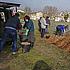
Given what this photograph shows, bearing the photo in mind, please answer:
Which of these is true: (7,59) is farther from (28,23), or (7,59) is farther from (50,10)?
(50,10)

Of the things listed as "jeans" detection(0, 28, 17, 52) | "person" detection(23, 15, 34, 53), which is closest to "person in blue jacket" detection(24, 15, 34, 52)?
"person" detection(23, 15, 34, 53)

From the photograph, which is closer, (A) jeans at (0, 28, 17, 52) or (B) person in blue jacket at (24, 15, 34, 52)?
(A) jeans at (0, 28, 17, 52)

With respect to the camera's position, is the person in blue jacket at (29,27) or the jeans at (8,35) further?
the person in blue jacket at (29,27)

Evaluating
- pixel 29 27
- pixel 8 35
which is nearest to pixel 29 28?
pixel 29 27

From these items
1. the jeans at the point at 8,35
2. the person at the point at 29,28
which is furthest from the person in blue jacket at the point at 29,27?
the jeans at the point at 8,35

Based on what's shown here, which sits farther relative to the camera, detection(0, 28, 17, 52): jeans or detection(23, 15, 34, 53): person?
detection(23, 15, 34, 53): person

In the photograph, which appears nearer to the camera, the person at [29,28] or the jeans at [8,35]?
the jeans at [8,35]

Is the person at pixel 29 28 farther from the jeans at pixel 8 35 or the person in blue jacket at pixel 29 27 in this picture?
the jeans at pixel 8 35

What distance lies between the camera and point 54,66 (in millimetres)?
10141

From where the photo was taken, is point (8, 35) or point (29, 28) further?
point (29, 28)

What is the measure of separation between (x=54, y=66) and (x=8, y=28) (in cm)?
276

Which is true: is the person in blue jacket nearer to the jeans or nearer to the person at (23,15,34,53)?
the person at (23,15,34,53)

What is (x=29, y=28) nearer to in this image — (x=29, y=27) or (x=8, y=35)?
(x=29, y=27)

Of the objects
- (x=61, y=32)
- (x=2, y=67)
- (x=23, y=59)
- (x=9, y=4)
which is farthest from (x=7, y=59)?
(x=61, y=32)
